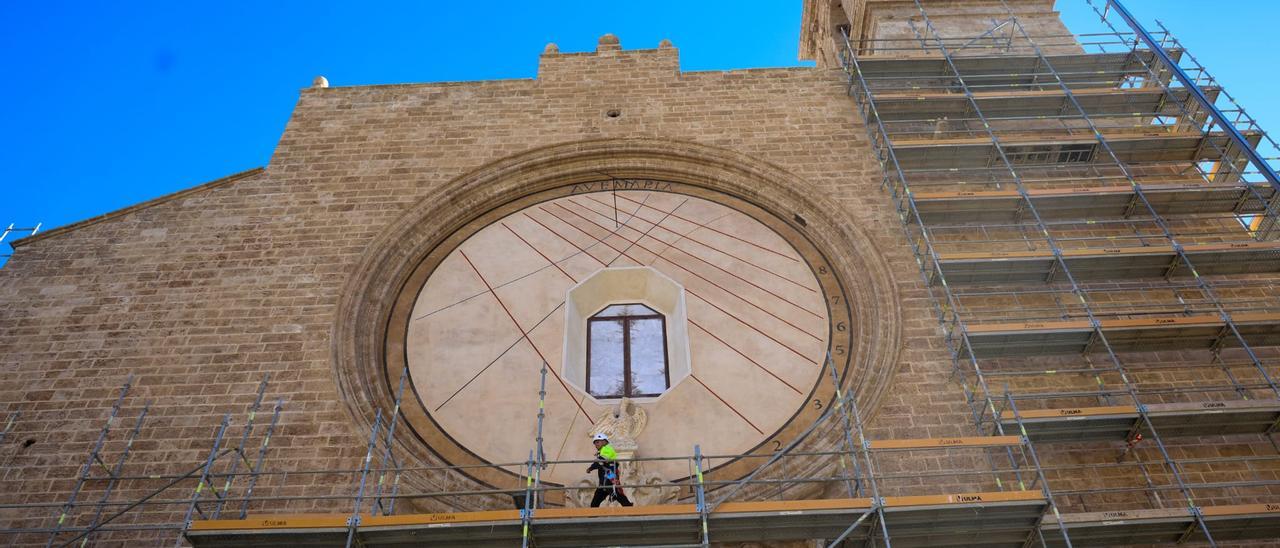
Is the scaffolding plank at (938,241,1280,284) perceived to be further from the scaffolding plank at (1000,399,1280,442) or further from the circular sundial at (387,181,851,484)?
the scaffolding plank at (1000,399,1280,442)

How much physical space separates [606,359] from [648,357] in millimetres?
417

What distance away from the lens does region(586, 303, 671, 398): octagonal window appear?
9.05 m

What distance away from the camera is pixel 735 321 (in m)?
9.43

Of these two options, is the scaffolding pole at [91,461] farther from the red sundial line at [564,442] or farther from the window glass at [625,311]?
the window glass at [625,311]

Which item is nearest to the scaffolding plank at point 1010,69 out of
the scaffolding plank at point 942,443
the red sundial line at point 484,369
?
the red sundial line at point 484,369

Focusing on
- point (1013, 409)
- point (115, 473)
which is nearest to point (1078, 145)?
point (1013, 409)

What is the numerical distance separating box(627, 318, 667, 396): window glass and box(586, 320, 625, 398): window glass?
0.13 metres

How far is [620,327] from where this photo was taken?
9742 mm

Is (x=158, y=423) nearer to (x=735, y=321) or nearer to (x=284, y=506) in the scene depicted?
(x=284, y=506)

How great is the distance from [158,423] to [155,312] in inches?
58.6

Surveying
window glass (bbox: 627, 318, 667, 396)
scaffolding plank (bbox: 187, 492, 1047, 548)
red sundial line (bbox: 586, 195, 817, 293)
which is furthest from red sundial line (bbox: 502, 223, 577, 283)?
scaffolding plank (bbox: 187, 492, 1047, 548)

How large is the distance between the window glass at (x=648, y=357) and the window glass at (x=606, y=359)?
13 cm

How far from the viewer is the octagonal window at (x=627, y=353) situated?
9055mm

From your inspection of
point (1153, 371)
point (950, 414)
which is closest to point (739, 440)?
point (950, 414)
